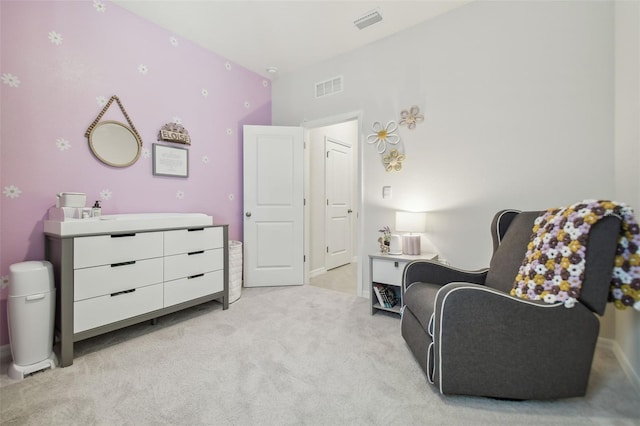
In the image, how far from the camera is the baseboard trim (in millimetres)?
1466

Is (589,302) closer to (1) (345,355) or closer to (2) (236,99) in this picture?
(1) (345,355)

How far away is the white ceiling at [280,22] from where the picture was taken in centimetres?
242

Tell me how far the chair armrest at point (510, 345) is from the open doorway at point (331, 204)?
1.93m

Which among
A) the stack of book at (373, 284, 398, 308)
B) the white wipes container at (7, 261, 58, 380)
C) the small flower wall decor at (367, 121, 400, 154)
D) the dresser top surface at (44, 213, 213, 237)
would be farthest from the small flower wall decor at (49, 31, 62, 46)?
the stack of book at (373, 284, 398, 308)

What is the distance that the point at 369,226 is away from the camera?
305 centimetres

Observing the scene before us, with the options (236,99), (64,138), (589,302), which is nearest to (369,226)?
(589,302)

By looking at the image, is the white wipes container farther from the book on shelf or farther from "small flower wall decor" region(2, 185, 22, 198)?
the book on shelf

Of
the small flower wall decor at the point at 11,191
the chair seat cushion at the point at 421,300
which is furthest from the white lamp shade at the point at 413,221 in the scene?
the small flower wall decor at the point at 11,191

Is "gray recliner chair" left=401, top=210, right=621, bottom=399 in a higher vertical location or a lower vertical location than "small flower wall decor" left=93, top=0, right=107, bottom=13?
lower

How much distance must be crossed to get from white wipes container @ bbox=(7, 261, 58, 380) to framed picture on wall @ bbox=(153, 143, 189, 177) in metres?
1.26

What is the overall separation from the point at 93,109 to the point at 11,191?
32.4 inches

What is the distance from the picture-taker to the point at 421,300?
5.36 feet

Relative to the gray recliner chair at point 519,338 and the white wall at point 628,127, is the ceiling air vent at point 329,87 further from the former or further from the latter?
the gray recliner chair at point 519,338

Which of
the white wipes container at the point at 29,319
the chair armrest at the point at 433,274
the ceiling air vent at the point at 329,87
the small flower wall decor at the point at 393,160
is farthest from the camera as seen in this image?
the ceiling air vent at the point at 329,87
